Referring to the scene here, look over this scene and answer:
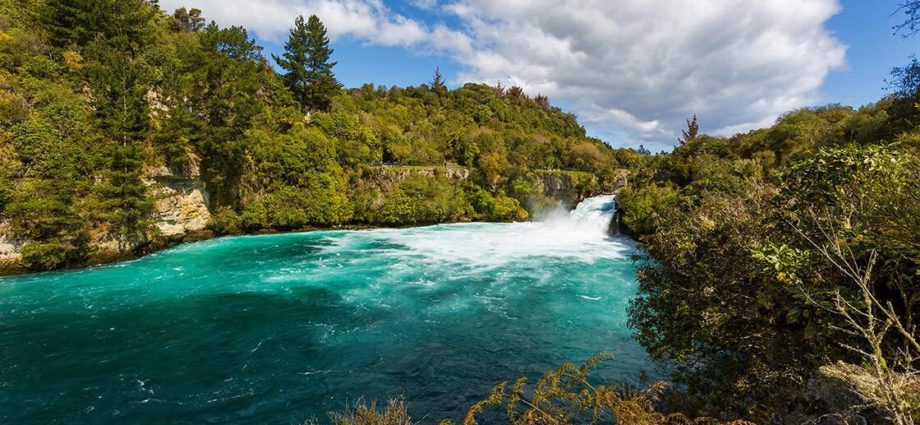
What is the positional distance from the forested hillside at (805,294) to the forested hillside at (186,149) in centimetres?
2703

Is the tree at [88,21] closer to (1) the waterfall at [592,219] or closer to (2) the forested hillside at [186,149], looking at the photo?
(2) the forested hillside at [186,149]

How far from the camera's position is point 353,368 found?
11.1 meters

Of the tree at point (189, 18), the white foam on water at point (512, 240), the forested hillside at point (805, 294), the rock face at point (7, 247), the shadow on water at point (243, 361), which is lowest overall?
the shadow on water at point (243, 361)

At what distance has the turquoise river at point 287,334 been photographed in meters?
9.41

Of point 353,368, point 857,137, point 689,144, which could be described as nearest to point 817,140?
point 857,137

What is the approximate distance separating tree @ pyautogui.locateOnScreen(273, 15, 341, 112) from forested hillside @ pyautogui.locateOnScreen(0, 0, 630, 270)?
16 centimetres

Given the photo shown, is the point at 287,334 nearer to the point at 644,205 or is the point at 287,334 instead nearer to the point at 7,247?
the point at 7,247

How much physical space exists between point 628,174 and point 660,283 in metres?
53.0

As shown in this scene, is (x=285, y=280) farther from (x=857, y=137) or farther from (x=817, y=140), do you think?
(x=817, y=140)

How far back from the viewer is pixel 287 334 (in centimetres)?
→ 1311

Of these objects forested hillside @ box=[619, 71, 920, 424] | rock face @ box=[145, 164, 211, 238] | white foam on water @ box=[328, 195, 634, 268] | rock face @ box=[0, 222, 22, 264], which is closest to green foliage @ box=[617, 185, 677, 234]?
white foam on water @ box=[328, 195, 634, 268]

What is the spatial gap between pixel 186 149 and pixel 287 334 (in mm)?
21511

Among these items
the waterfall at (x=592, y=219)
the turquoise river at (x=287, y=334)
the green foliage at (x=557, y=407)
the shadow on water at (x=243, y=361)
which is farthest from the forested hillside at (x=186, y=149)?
the green foliage at (x=557, y=407)

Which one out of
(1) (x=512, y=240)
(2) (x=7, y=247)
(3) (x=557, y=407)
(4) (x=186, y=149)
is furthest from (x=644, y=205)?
(2) (x=7, y=247)
